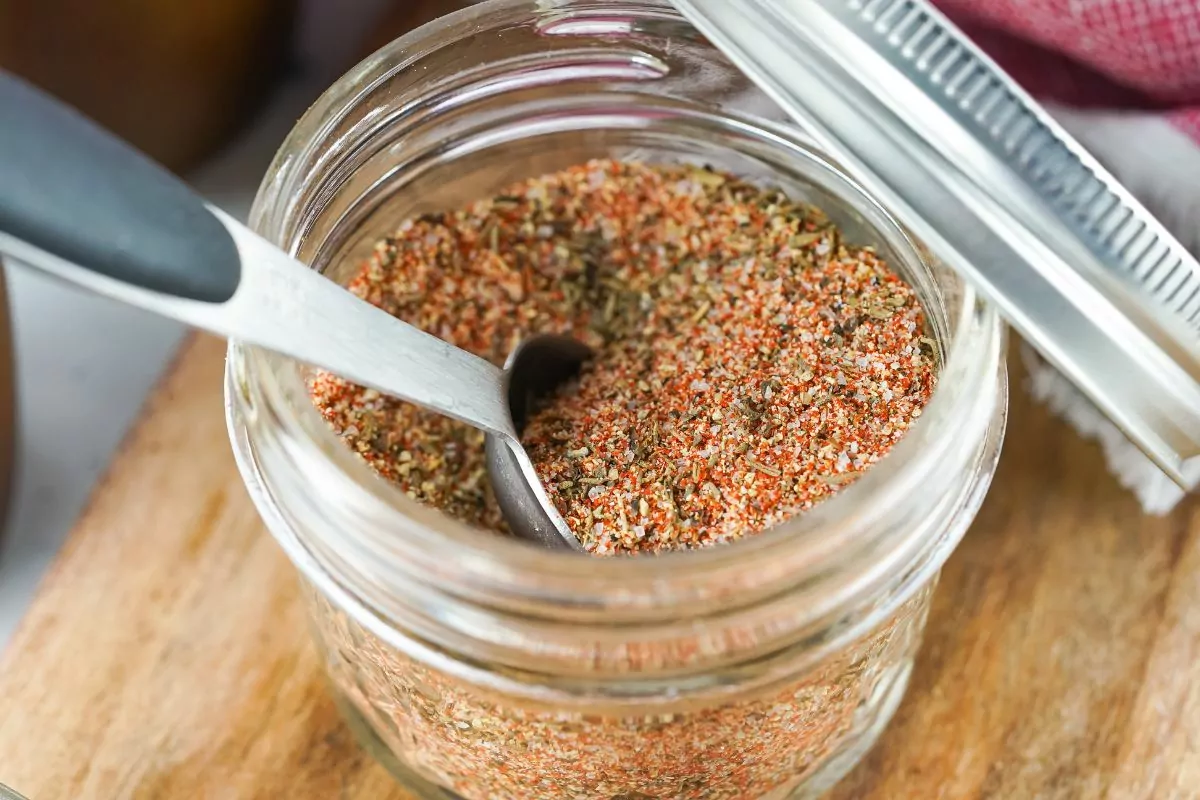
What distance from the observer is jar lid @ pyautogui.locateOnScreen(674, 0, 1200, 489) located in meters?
0.59

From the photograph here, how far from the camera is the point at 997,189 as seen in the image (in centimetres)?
59

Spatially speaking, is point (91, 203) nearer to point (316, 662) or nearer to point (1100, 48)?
point (316, 662)

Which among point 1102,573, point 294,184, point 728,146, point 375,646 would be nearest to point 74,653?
point 375,646

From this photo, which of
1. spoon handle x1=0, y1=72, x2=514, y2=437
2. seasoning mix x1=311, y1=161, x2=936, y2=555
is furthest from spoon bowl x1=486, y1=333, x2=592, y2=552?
spoon handle x1=0, y1=72, x2=514, y2=437

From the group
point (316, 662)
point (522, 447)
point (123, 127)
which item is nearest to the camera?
point (522, 447)

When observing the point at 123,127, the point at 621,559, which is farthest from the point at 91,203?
the point at 123,127

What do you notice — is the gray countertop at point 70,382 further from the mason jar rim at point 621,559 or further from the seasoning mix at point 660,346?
the mason jar rim at point 621,559

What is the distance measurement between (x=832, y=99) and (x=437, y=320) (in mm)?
343

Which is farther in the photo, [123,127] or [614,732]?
[123,127]

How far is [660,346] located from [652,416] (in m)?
0.07

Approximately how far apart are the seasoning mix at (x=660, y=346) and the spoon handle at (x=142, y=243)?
173 millimetres

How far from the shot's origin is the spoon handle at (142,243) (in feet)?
1.75

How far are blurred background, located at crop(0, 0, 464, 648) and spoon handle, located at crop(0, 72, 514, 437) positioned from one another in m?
0.48

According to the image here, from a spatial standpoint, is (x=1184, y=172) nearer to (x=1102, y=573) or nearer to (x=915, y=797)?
(x=1102, y=573)
